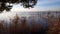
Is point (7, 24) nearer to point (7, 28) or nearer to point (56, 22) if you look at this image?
point (7, 28)

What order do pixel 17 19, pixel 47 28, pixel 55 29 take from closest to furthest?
pixel 55 29 → pixel 47 28 → pixel 17 19

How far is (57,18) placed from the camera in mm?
4223

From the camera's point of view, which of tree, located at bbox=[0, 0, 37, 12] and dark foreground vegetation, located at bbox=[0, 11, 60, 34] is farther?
tree, located at bbox=[0, 0, 37, 12]

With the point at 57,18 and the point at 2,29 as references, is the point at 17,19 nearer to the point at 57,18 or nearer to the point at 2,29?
the point at 2,29

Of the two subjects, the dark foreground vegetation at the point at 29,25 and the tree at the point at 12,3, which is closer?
the dark foreground vegetation at the point at 29,25

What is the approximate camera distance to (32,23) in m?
4.40

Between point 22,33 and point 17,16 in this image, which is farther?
point 17,16

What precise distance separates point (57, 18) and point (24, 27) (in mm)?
913

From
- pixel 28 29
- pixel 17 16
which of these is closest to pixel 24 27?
pixel 28 29

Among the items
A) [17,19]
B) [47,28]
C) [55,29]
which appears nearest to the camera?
[55,29]

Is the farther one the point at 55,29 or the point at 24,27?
the point at 24,27

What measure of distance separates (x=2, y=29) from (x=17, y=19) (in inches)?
19.7

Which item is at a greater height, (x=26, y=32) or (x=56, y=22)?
(x=56, y=22)

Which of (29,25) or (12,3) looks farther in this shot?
(12,3)
